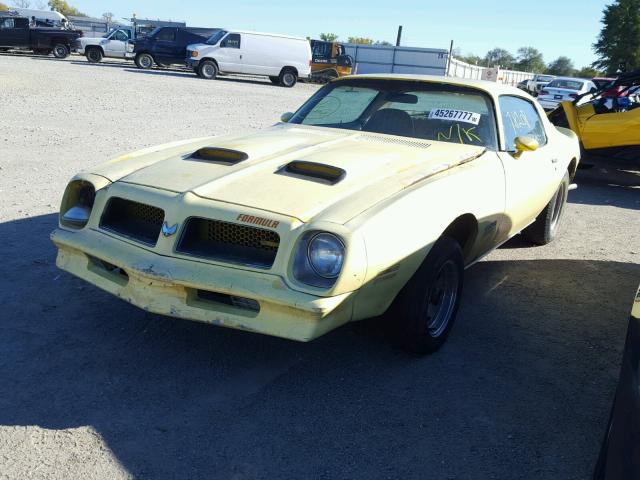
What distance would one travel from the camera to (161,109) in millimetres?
13156

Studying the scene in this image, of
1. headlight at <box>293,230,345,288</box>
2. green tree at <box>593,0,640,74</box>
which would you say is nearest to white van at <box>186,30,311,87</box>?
headlight at <box>293,230,345,288</box>

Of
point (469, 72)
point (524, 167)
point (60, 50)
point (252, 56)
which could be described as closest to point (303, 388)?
point (524, 167)

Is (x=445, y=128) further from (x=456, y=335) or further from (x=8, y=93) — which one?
(x=8, y=93)

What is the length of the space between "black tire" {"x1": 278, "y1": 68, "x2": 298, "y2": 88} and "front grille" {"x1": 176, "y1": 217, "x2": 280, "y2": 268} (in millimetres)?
21838

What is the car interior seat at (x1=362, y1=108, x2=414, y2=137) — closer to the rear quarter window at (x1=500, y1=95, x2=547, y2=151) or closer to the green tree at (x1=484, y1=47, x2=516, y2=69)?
the rear quarter window at (x1=500, y1=95, x2=547, y2=151)

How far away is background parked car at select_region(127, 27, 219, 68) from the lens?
25.4m

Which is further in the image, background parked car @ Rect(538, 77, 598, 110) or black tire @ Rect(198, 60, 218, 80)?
black tire @ Rect(198, 60, 218, 80)

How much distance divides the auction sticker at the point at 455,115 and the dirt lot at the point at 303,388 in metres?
1.20

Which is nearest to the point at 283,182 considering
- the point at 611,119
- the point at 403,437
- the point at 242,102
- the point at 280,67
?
the point at 403,437

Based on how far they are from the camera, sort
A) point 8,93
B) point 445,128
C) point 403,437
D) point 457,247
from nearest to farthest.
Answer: point 403,437, point 457,247, point 445,128, point 8,93

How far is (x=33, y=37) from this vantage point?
27125 millimetres

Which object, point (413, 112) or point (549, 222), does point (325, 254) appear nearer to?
point (413, 112)

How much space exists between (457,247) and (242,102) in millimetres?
13110

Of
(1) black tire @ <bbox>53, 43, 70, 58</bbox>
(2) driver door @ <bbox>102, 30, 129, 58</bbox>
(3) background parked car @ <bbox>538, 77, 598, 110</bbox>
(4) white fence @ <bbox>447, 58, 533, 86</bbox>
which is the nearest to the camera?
(3) background parked car @ <bbox>538, 77, 598, 110</bbox>
